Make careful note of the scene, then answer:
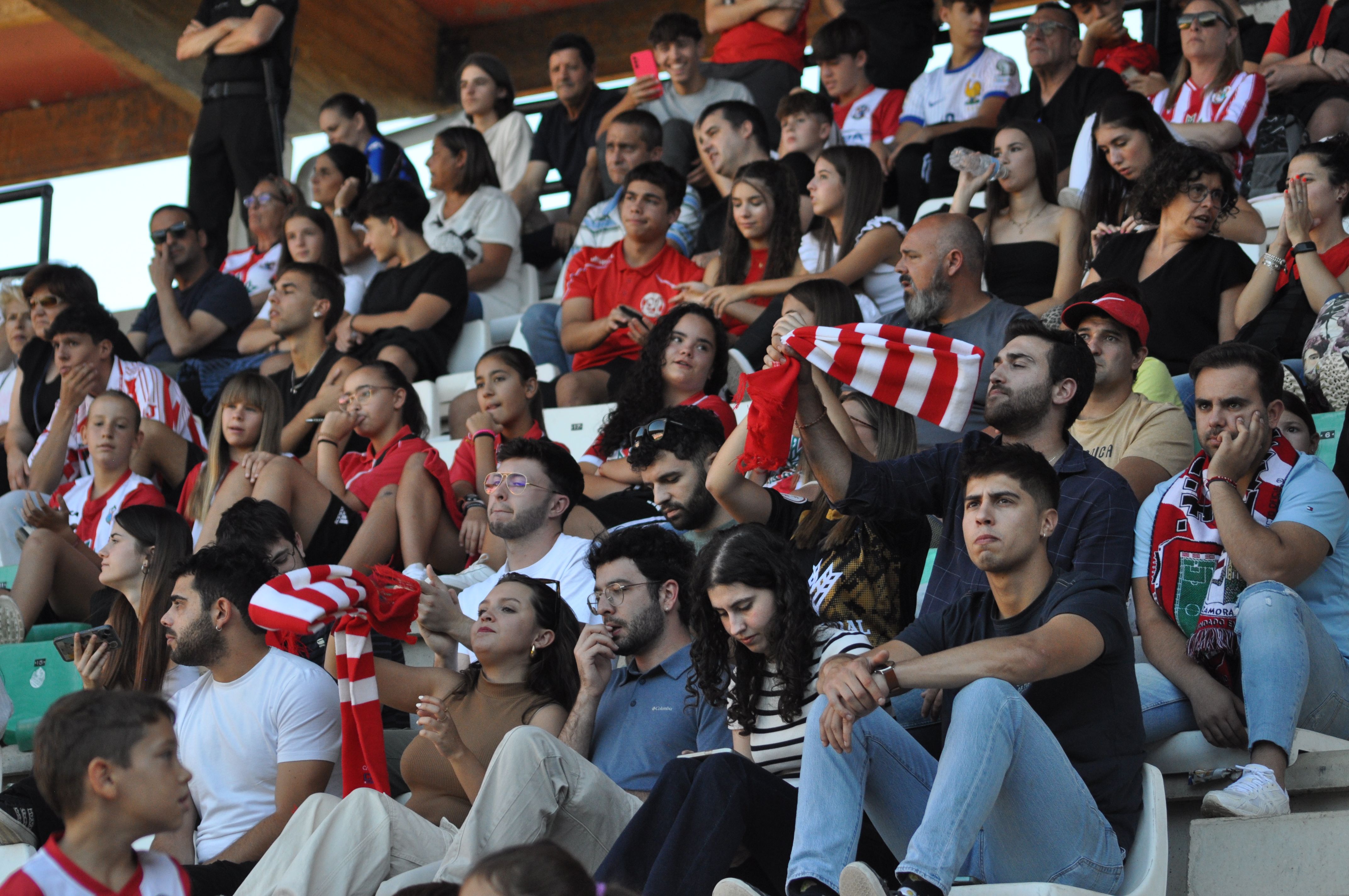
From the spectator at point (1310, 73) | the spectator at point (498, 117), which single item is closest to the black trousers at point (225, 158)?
the spectator at point (498, 117)

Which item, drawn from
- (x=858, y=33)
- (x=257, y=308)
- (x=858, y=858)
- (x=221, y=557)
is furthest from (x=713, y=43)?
(x=858, y=858)

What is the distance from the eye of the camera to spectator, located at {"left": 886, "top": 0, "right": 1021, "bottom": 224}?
6.16 m

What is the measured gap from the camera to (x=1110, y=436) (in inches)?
152

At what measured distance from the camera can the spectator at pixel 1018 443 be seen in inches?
124

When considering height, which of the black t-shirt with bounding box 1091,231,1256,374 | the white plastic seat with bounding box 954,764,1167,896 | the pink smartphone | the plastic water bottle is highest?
the pink smartphone

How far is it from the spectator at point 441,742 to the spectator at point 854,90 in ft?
12.2

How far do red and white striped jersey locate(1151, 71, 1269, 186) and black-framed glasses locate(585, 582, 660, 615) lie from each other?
10.6 ft

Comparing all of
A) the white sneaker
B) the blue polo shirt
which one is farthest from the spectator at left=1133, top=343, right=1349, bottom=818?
the blue polo shirt

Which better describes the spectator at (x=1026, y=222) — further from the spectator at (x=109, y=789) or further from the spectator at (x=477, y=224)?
the spectator at (x=109, y=789)

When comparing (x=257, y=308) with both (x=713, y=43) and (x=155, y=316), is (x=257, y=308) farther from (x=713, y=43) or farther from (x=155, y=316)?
(x=713, y=43)

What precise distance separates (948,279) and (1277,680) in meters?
1.94

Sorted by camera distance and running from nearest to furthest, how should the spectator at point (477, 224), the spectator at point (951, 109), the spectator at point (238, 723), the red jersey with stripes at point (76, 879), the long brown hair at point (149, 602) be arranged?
the red jersey with stripes at point (76, 879), the spectator at point (238, 723), the long brown hair at point (149, 602), the spectator at point (951, 109), the spectator at point (477, 224)

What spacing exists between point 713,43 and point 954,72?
2.90 m

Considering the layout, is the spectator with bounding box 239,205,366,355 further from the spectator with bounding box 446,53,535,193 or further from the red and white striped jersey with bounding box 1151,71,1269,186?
the red and white striped jersey with bounding box 1151,71,1269,186
